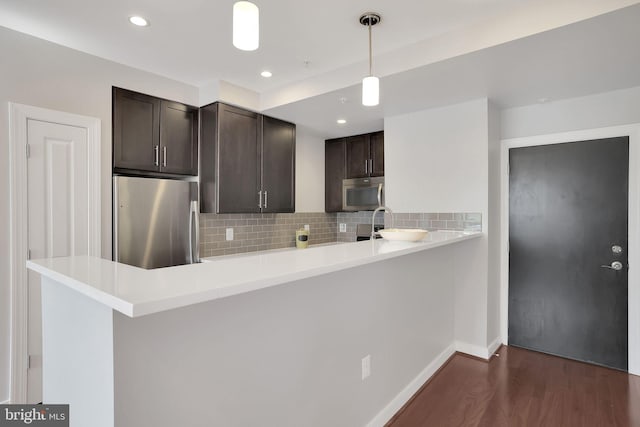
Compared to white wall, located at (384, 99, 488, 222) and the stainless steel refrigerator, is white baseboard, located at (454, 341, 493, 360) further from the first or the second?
the stainless steel refrigerator

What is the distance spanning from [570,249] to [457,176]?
120cm

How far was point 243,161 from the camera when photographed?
3.47 meters

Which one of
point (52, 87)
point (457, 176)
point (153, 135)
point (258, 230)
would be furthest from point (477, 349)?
point (52, 87)

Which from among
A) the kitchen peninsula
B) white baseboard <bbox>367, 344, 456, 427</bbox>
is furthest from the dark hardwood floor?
the kitchen peninsula

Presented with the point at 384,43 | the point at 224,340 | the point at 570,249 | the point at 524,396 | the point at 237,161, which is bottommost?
the point at 524,396

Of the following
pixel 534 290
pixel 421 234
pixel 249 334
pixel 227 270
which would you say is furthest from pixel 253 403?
pixel 534 290

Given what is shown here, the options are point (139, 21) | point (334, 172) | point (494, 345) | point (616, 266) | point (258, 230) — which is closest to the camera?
point (139, 21)

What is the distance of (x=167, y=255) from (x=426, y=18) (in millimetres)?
2790

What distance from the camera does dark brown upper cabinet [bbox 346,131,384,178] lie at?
424 centimetres

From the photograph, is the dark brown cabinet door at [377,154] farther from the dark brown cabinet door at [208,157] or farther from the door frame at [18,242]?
the door frame at [18,242]

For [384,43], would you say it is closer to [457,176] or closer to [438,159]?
[438,159]

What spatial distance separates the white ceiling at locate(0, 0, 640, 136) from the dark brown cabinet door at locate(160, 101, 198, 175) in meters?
0.31

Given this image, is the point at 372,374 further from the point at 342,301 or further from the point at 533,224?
the point at 533,224

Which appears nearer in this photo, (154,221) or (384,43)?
(384,43)
